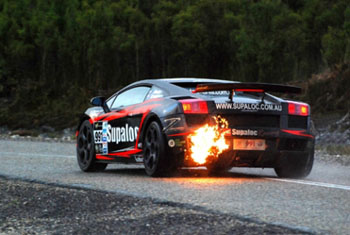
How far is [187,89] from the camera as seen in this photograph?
8.91 meters

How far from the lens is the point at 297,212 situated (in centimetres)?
569

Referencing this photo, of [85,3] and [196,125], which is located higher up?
[85,3]

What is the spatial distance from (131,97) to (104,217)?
4.10 meters

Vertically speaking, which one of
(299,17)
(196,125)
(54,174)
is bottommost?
(54,174)

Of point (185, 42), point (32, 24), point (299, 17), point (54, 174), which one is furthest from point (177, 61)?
point (54, 174)

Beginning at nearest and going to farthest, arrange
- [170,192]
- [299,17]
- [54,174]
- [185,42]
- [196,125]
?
1. [170,192]
2. [196,125]
3. [54,174]
4. [299,17]
5. [185,42]

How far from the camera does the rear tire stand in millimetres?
8352

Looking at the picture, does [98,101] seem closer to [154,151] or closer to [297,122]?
[154,151]

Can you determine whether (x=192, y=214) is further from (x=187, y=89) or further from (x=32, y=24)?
(x=32, y=24)

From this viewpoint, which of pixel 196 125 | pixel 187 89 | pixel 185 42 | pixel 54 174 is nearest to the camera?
pixel 196 125

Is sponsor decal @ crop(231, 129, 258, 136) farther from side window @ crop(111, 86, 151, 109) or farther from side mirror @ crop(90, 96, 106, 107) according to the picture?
side mirror @ crop(90, 96, 106, 107)

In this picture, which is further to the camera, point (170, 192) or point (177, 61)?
point (177, 61)

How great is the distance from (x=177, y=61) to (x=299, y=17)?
1202 cm

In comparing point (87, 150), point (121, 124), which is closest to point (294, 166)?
point (121, 124)
